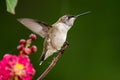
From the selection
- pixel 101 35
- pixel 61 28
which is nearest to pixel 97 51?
pixel 101 35

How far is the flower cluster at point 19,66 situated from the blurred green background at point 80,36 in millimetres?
4983

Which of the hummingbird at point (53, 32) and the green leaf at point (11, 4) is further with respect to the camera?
the hummingbird at point (53, 32)

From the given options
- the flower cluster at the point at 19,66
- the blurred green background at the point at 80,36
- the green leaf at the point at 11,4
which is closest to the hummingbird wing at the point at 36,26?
the green leaf at the point at 11,4

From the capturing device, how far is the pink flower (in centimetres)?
344

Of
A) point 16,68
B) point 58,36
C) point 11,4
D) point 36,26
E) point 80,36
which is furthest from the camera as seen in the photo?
point 80,36

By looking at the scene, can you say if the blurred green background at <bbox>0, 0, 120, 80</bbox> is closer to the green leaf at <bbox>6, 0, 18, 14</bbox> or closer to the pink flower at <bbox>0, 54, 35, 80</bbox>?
the green leaf at <bbox>6, 0, 18, 14</bbox>

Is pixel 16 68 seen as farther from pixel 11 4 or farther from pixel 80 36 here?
pixel 80 36

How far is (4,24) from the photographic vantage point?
8.90 meters

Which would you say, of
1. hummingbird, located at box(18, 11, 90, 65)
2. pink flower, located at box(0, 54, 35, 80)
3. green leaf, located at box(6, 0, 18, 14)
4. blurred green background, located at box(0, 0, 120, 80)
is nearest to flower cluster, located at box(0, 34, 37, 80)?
pink flower, located at box(0, 54, 35, 80)

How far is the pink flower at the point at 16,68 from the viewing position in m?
3.44

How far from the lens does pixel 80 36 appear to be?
30.2ft

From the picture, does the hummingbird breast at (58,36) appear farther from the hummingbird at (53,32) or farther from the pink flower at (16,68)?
the pink flower at (16,68)

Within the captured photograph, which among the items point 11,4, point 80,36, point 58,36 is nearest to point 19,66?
point 11,4

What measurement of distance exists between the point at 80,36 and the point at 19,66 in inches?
222
